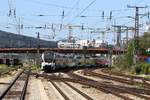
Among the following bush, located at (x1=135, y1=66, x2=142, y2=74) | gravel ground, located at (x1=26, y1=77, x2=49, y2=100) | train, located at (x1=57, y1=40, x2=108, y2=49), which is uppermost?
train, located at (x1=57, y1=40, x2=108, y2=49)

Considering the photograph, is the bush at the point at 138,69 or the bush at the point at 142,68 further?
the bush at the point at 138,69

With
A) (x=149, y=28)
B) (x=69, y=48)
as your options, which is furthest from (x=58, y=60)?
(x=69, y=48)

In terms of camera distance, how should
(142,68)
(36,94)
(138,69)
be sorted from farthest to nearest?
1. (138,69)
2. (142,68)
3. (36,94)

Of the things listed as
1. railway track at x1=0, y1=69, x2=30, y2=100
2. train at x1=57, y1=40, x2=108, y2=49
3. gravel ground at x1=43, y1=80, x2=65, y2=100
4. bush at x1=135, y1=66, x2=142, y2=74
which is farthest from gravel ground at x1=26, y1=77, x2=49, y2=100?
train at x1=57, y1=40, x2=108, y2=49

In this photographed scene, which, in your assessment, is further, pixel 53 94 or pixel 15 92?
pixel 15 92

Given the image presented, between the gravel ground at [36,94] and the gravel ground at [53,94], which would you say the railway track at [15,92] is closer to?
the gravel ground at [36,94]

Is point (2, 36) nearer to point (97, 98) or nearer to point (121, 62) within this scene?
point (121, 62)

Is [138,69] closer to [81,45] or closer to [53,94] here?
[53,94]

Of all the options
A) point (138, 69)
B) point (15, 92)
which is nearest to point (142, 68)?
point (138, 69)

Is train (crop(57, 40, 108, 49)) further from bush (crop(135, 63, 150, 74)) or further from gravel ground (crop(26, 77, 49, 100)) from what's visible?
gravel ground (crop(26, 77, 49, 100))

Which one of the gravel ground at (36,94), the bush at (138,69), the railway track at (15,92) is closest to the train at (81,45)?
the bush at (138,69)

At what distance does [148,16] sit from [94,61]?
2706 inches

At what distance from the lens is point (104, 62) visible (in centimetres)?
13562

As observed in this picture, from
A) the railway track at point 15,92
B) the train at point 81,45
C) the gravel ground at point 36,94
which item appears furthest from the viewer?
the train at point 81,45
